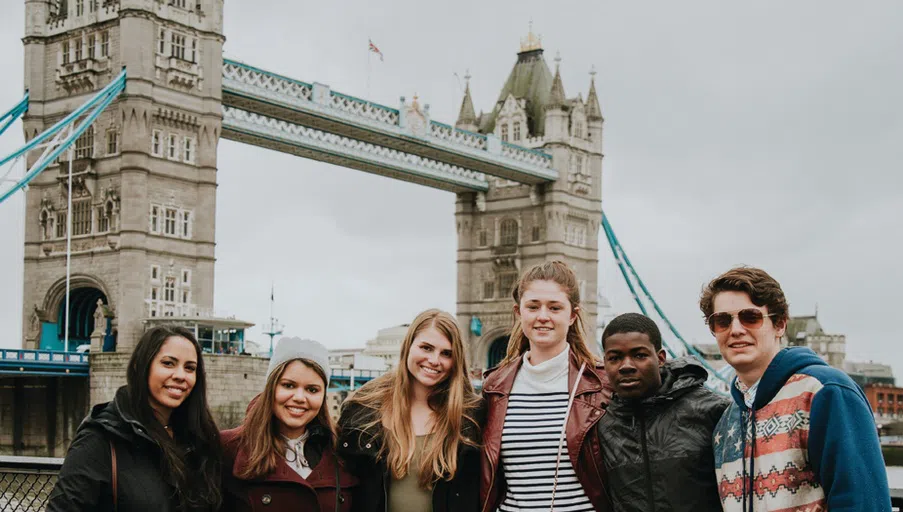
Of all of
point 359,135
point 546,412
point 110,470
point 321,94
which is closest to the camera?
point 110,470

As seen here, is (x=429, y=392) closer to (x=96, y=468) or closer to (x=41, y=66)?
(x=96, y=468)

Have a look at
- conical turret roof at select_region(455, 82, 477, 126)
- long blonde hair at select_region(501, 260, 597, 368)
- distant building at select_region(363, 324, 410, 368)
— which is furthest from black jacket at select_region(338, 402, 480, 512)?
distant building at select_region(363, 324, 410, 368)

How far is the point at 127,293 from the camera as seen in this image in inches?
885

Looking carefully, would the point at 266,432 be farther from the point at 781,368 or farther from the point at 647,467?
the point at 781,368

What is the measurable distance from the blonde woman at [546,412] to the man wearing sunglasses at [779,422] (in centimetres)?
53

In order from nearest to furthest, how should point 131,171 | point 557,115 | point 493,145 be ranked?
point 131,171, point 493,145, point 557,115

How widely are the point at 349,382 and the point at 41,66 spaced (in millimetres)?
12148

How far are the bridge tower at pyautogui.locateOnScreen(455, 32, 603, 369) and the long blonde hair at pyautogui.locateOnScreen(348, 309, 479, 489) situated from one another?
31797 mm

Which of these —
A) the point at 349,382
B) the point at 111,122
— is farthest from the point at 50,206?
the point at 349,382

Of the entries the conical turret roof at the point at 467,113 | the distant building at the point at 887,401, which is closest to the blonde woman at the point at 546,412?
the conical turret roof at the point at 467,113

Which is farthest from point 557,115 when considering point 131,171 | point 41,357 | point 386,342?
point 386,342

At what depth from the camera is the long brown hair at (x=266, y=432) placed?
379cm

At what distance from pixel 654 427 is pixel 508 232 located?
33755 mm

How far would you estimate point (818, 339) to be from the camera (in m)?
59.2
